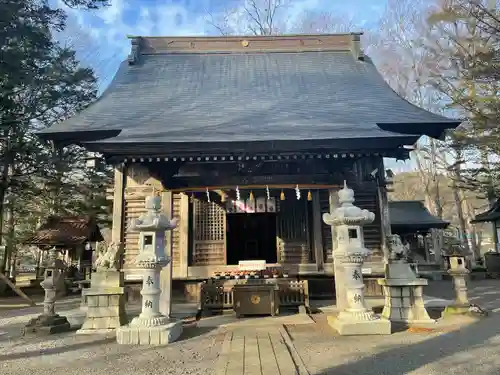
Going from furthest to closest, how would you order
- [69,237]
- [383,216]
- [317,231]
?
[69,237] → [317,231] → [383,216]

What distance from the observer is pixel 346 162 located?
8078mm

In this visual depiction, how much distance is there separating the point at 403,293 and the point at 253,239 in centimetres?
880

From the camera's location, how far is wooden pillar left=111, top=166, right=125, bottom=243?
9.53 m

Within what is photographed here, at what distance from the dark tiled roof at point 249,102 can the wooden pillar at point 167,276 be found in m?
1.48

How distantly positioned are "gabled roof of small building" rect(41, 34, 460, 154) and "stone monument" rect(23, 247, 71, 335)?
264cm

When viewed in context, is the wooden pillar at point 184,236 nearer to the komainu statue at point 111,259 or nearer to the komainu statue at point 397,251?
the komainu statue at point 111,259

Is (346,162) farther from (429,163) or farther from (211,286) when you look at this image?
(429,163)

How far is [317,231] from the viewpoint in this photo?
988 centimetres

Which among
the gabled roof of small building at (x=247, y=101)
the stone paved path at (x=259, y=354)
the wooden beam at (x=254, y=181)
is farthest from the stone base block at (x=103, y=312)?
the gabled roof of small building at (x=247, y=101)

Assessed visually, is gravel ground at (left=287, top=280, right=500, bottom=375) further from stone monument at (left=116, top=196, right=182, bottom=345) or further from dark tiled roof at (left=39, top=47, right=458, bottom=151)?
dark tiled roof at (left=39, top=47, right=458, bottom=151)

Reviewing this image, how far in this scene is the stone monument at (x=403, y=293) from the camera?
6.88 metres

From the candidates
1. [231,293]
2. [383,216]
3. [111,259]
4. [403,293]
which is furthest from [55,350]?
[383,216]

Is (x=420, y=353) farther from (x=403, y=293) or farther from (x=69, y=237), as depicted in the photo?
(x=69, y=237)

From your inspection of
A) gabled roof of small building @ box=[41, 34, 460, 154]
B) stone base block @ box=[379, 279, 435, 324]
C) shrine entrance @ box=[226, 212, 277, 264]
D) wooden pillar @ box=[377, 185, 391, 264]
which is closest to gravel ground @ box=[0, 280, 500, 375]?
stone base block @ box=[379, 279, 435, 324]
